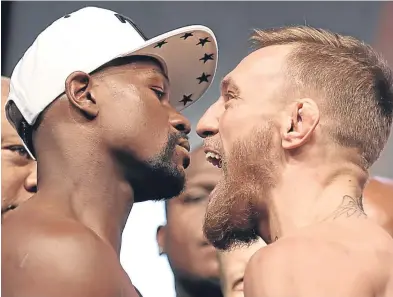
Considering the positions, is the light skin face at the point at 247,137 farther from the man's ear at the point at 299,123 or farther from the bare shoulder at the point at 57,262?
the bare shoulder at the point at 57,262

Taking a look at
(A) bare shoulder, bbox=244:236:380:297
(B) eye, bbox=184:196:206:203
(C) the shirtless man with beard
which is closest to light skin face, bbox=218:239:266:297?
(B) eye, bbox=184:196:206:203

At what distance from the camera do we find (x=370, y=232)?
3.12 ft

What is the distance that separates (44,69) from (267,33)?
0.32 metres

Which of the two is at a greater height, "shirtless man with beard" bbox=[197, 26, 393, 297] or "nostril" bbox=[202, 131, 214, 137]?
"shirtless man with beard" bbox=[197, 26, 393, 297]

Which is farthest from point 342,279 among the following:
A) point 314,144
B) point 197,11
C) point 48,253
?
point 197,11

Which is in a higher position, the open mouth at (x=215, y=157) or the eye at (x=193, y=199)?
the open mouth at (x=215, y=157)

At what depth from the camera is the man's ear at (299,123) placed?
41.3 inches

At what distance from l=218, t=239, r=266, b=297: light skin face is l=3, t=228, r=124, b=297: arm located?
0.56 m

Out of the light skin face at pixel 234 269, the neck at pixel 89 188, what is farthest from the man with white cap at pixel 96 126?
the light skin face at pixel 234 269

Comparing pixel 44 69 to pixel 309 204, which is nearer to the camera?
pixel 309 204

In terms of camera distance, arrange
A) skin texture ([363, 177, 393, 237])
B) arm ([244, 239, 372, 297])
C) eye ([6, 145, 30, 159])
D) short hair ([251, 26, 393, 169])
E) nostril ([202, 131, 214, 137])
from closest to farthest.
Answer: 1. arm ([244, 239, 372, 297])
2. short hair ([251, 26, 393, 169])
3. nostril ([202, 131, 214, 137])
4. skin texture ([363, 177, 393, 237])
5. eye ([6, 145, 30, 159])

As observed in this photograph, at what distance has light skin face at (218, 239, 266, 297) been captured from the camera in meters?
1.53

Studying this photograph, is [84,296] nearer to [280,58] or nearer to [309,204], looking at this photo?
[309,204]

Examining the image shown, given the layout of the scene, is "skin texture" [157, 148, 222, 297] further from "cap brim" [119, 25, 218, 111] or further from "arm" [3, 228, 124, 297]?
"arm" [3, 228, 124, 297]
